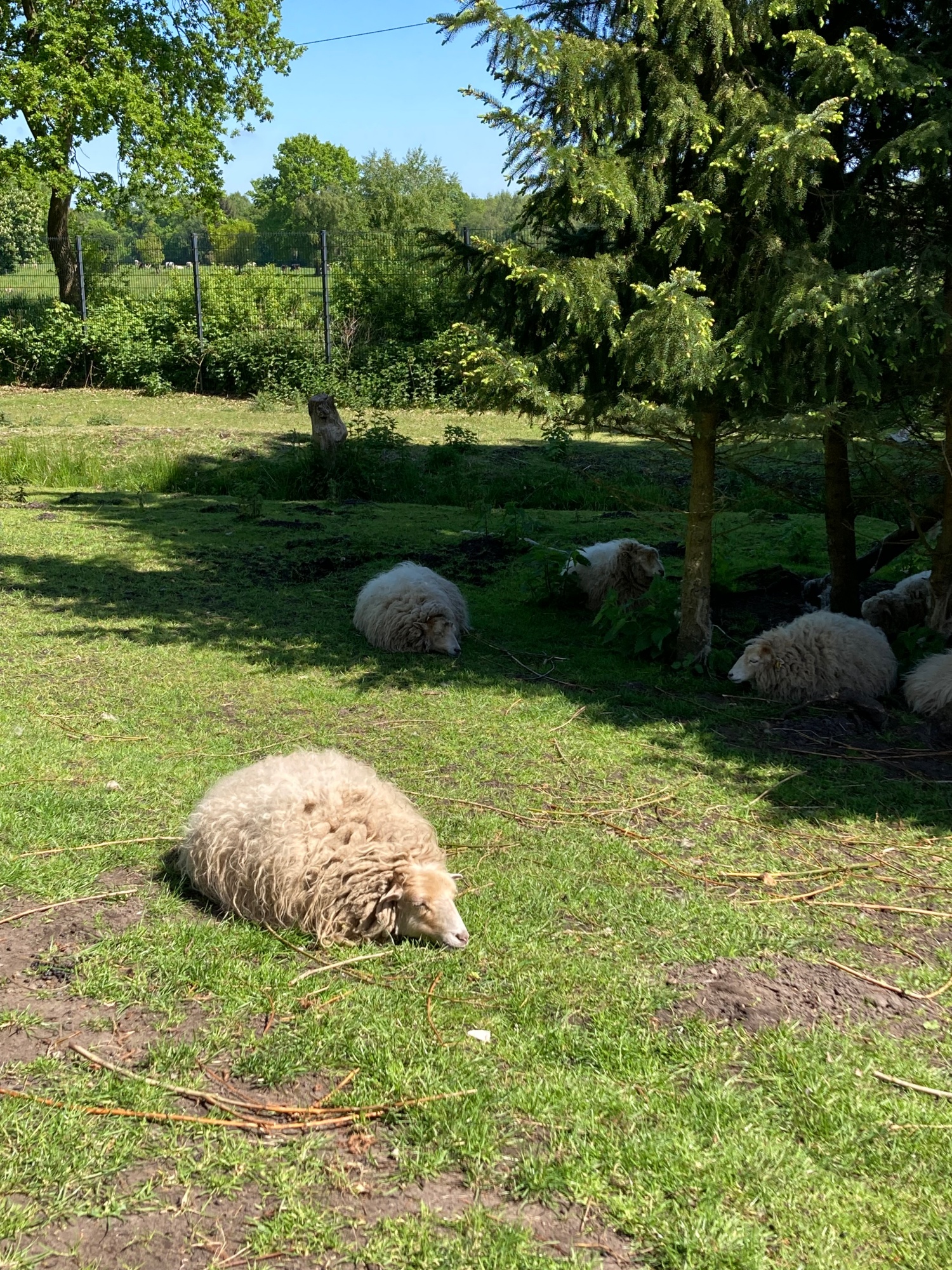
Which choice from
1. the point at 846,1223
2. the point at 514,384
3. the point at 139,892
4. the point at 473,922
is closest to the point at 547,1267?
the point at 846,1223

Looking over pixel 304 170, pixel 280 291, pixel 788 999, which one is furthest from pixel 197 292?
pixel 304 170

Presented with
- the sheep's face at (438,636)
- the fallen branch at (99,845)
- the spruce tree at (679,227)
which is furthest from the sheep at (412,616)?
the fallen branch at (99,845)

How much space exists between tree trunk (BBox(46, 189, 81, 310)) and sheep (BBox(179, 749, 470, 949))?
2446 centimetres

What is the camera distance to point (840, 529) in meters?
8.73

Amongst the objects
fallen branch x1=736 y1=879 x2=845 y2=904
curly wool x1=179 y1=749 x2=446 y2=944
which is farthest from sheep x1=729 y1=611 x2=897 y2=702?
curly wool x1=179 y1=749 x2=446 y2=944

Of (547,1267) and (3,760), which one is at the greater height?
(3,760)

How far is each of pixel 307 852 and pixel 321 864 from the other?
7 centimetres

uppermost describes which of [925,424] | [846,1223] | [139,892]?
[925,424]

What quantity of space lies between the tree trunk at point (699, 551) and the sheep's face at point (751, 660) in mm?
451

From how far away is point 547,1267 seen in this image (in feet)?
8.74

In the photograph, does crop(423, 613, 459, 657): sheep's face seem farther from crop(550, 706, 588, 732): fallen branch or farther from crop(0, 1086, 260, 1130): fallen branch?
crop(0, 1086, 260, 1130): fallen branch

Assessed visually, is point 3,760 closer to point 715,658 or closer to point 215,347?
point 715,658

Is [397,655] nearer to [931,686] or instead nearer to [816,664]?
[816,664]

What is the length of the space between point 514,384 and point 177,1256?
5069mm
